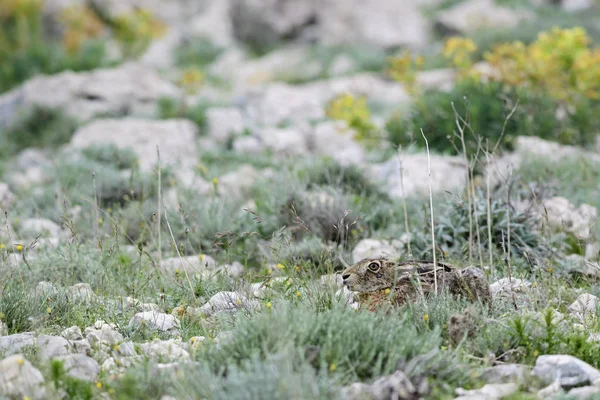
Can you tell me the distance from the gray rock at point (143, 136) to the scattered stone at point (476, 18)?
31.3 feet

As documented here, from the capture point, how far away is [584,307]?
3664 mm

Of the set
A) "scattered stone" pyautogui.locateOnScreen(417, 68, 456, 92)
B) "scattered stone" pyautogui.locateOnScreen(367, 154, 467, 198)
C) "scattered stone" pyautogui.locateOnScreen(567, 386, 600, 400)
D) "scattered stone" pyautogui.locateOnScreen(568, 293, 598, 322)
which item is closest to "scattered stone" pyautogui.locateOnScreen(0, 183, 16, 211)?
"scattered stone" pyautogui.locateOnScreen(367, 154, 467, 198)

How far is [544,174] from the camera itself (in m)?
6.01

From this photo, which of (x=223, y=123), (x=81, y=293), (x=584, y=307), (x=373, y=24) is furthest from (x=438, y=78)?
(x=81, y=293)

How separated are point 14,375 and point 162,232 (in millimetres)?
2770

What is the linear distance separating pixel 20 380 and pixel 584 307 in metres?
2.62

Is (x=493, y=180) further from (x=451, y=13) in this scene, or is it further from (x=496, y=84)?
(x=451, y=13)

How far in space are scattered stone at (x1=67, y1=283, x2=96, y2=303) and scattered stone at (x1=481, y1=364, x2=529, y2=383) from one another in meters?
2.16

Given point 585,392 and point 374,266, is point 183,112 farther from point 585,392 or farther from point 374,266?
point 585,392

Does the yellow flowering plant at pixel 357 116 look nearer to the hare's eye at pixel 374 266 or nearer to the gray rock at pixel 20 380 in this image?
the hare's eye at pixel 374 266

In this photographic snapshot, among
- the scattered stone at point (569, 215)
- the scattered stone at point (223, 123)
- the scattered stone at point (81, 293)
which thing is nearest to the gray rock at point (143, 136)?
the scattered stone at point (223, 123)

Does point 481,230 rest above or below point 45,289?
below

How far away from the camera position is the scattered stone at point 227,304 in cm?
372

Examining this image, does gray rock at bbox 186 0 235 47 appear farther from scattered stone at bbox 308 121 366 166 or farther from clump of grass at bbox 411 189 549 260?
clump of grass at bbox 411 189 549 260
